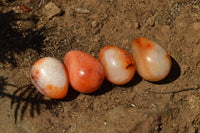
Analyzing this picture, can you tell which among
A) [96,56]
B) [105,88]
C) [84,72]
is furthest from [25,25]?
[105,88]

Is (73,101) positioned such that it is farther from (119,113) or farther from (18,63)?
(18,63)

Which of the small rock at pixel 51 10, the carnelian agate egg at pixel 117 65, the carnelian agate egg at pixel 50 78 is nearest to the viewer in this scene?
the carnelian agate egg at pixel 50 78

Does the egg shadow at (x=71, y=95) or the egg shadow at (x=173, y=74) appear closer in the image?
the egg shadow at (x=71, y=95)

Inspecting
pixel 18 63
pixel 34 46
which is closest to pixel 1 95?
pixel 18 63

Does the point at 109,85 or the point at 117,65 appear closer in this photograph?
the point at 117,65

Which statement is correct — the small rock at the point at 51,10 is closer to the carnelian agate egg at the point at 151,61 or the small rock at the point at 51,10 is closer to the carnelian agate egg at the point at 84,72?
the carnelian agate egg at the point at 84,72

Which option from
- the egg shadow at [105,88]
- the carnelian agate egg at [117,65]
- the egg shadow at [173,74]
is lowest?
the egg shadow at [105,88]

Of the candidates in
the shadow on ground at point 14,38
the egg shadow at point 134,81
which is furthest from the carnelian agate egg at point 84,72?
the shadow on ground at point 14,38

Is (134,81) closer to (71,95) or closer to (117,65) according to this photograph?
(117,65)
